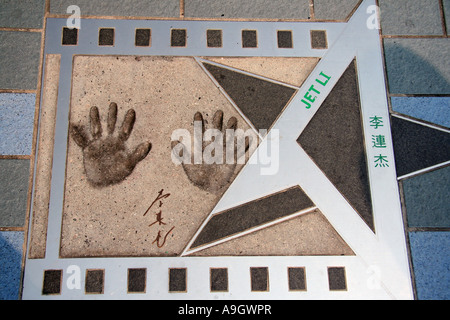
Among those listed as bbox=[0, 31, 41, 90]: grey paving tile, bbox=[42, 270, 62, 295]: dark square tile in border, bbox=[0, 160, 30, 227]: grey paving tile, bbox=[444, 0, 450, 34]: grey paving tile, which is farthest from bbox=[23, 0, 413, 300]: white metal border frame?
bbox=[444, 0, 450, 34]: grey paving tile

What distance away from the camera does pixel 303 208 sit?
251 cm


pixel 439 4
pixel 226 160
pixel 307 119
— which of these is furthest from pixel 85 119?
pixel 439 4

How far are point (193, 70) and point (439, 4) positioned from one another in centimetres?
245

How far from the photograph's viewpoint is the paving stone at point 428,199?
99.6 inches

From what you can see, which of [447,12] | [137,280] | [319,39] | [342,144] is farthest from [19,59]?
[447,12]

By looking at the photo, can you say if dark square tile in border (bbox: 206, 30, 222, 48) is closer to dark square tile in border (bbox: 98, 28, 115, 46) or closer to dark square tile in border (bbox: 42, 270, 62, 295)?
dark square tile in border (bbox: 98, 28, 115, 46)

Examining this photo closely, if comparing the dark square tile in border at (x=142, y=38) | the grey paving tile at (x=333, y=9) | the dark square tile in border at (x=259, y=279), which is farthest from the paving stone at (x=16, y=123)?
the grey paving tile at (x=333, y=9)

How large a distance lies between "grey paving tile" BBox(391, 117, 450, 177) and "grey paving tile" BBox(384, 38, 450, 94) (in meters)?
0.34

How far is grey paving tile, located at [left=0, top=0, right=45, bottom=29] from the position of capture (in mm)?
2678

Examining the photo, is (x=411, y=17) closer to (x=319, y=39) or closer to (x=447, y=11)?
(x=447, y=11)

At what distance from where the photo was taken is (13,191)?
2.49m
